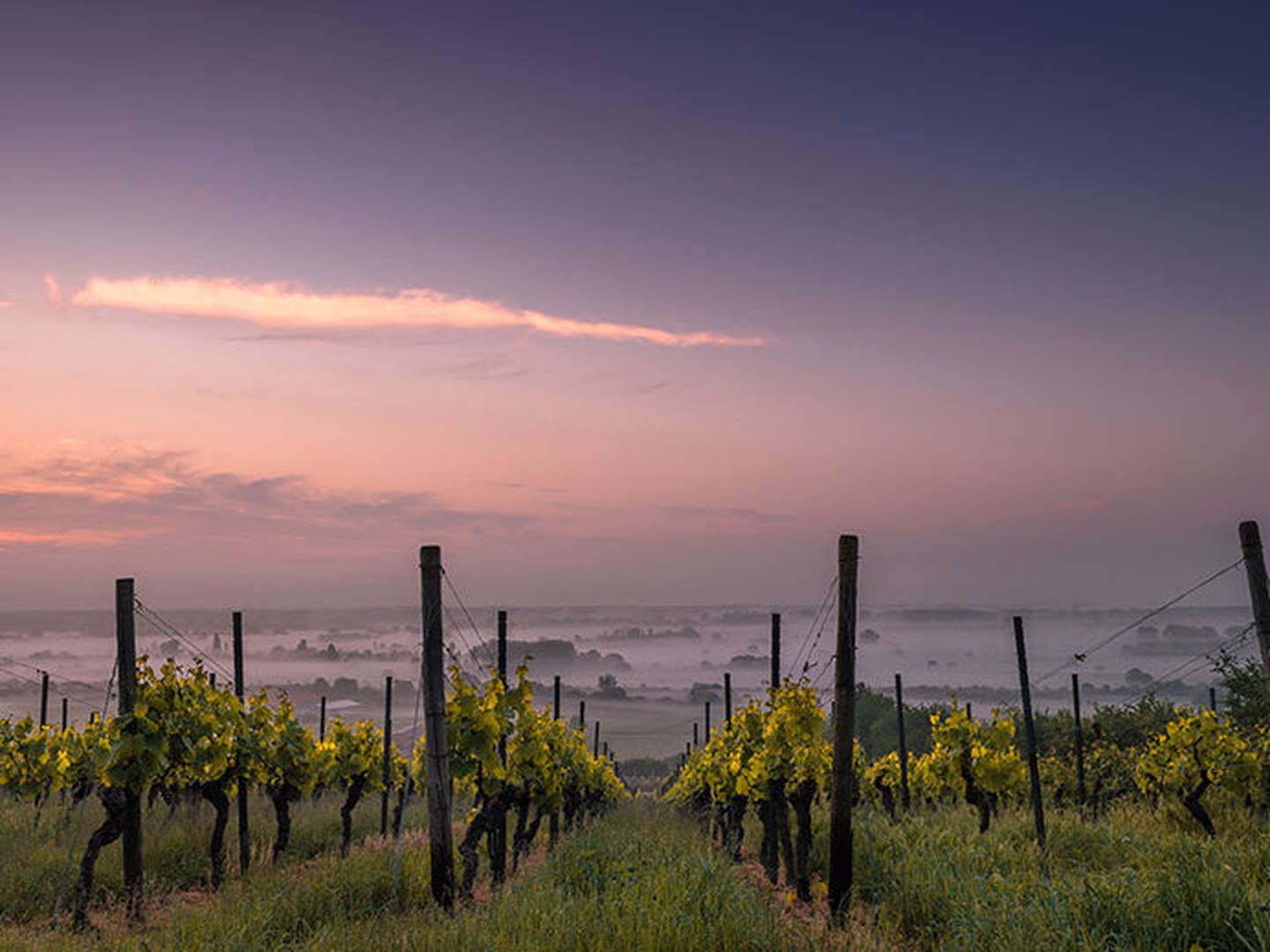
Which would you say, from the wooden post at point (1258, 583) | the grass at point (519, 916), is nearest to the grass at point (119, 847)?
the grass at point (519, 916)

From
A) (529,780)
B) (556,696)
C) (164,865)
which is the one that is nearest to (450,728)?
(529,780)

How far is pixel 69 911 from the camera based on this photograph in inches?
492

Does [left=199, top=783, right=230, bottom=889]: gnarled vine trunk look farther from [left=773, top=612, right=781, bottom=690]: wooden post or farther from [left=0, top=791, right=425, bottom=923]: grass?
[left=773, top=612, right=781, bottom=690]: wooden post

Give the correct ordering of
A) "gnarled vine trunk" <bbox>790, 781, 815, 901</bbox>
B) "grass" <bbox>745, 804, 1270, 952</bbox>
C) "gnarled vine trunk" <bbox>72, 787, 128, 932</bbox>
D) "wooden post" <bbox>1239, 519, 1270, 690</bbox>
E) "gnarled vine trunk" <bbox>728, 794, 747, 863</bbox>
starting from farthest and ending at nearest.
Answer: "gnarled vine trunk" <bbox>728, 794, 747, 863</bbox> < "gnarled vine trunk" <bbox>790, 781, 815, 901</bbox> < "gnarled vine trunk" <bbox>72, 787, 128, 932</bbox> < "wooden post" <bbox>1239, 519, 1270, 690</bbox> < "grass" <bbox>745, 804, 1270, 952</bbox>

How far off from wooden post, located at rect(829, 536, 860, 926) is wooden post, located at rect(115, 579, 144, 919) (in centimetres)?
998

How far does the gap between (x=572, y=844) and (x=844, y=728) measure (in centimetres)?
556

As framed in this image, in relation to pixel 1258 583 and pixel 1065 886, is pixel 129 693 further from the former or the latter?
pixel 1258 583

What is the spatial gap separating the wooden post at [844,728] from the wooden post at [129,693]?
Result: 32.7ft

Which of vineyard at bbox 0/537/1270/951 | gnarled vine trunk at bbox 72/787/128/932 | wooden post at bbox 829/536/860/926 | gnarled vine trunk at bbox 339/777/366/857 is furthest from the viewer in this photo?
gnarled vine trunk at bbox 339/777/366/857

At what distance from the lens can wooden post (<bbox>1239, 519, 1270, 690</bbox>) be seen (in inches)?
364

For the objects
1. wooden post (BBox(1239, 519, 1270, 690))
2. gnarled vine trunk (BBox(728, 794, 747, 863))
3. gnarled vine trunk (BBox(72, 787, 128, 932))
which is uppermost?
wooden post (BBox(1239, 519, 1270, 690))

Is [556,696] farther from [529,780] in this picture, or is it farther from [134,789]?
[134,789]

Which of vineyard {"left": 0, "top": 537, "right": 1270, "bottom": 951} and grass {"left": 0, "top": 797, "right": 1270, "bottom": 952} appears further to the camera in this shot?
vineyard {"left": 0, "top": 537, "right": 1270, "bottom": 951}

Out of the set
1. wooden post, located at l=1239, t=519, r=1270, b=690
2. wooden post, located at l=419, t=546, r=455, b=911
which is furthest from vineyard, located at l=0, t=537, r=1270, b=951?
wooden post, located at l=1239, t=519, r=1270, b=690
